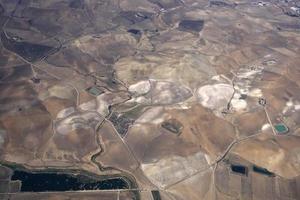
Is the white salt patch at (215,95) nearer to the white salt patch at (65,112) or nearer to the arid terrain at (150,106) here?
the arid terrain at (150,106)

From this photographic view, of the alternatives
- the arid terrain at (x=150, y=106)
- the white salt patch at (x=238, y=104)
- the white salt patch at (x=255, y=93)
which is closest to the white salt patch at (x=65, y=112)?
the arid terrain at (x=150, y=106)

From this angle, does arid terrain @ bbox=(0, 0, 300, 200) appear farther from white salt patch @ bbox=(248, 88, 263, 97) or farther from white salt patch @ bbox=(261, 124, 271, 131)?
white salt patch @ bbox=(248, 88, 263, 97)

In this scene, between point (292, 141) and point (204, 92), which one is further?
point (204, 92)

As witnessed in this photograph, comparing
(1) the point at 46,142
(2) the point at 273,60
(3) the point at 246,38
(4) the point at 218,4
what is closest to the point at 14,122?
(1) the point at 46,142

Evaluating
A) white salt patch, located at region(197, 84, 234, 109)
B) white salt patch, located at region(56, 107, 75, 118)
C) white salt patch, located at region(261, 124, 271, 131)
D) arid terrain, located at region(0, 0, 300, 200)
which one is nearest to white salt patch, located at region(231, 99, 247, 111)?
arid terrain, located at region(0, 0, 300, 200)

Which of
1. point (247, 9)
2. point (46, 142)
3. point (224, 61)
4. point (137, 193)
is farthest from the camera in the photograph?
point (247, 9)

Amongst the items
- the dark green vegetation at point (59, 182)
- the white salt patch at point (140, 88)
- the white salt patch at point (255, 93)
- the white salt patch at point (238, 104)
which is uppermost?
the white salt patch at point (255, 93)

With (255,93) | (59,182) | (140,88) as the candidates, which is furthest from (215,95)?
(59,182)

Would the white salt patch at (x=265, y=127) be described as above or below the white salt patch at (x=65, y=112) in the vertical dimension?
above

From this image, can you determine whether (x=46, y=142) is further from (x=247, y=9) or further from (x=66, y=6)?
(x=247, y=9)

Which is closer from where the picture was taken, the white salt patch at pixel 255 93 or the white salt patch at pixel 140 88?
the white salt patch at pixel 255 93
